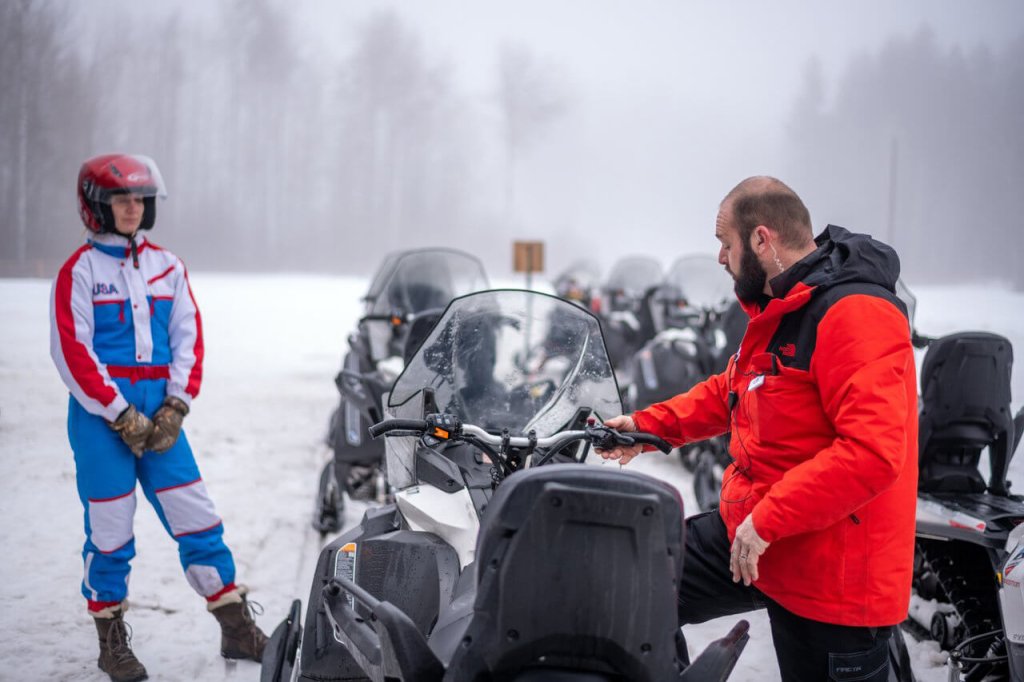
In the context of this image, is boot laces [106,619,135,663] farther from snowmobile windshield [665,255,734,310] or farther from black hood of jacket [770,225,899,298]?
snowmobile windshield [665,255,734,310]

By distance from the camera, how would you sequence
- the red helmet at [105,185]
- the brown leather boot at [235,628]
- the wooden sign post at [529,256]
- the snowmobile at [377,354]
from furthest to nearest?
the wooden sign post at [529,256] < the snowmobile at [377,354] < the brown leather boot at [235,628] < the red helmet at [105,185]

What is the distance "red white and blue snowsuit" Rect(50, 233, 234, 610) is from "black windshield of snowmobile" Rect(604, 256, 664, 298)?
856cm

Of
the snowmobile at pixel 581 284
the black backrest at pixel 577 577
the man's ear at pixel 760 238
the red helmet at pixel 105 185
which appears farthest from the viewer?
the snowmobile at pixel 581 284

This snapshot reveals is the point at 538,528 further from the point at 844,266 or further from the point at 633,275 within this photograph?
the point at 633,275

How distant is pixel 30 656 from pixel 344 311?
1156 centimetres

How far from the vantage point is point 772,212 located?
6.76 ft

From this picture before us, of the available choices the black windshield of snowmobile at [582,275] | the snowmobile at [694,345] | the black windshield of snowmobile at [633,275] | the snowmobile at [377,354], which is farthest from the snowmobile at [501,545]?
the black windshield of snowmobile at [582,275]

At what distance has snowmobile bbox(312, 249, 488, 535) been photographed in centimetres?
453

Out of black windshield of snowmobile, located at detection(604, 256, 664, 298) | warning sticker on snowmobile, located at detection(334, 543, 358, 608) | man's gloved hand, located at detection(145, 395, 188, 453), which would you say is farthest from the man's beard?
black windshield of snowmobile, located at detection(604, 256, 664, 298)

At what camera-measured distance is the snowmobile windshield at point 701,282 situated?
7.66 m

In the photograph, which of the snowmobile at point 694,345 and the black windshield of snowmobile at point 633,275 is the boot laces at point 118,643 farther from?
the black windshield of snowmobile at point 633,275

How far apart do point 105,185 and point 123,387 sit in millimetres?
765

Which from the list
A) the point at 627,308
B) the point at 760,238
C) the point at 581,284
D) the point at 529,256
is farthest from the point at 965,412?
the point at 581,284

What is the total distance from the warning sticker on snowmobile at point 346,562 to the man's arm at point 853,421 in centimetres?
124
